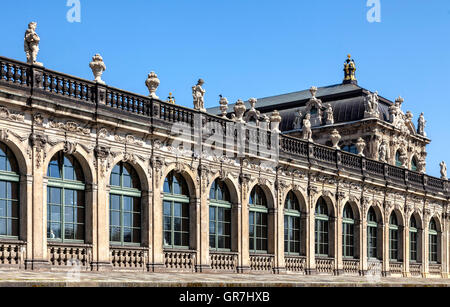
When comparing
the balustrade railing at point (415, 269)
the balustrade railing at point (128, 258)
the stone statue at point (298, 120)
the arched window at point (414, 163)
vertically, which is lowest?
the balustrade railing at point (415, 269)

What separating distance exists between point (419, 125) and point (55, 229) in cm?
4000

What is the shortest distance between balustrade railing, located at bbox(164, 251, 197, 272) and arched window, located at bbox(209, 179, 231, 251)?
5.93 ft

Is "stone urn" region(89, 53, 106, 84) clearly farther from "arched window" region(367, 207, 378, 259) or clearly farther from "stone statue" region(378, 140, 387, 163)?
"stone statue" region(378, 140, 387, 163)

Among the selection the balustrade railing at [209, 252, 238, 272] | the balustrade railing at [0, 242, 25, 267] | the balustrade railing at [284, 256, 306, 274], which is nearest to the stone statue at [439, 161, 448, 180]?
the balustrade railing at [284, 256, 306, 274]

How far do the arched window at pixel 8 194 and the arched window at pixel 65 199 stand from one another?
1.17 metres

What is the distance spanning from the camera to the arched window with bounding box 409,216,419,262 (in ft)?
160

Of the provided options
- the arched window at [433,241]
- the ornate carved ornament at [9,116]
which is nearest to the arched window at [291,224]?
the ornate carved ornament at [9,116]

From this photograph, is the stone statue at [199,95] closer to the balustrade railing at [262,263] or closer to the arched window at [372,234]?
the balustrade railing at [262,263]

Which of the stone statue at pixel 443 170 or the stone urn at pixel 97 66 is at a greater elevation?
the stone urn at pixel 97 66

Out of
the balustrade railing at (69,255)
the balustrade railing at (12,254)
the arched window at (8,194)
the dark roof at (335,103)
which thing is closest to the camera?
the balustrade railing at (12,254)

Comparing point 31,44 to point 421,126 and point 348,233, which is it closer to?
point 348,233

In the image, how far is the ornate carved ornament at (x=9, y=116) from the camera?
24.3 meters

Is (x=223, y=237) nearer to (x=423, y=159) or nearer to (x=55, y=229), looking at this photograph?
(x=55, y=229)

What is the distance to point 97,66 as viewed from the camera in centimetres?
2769
